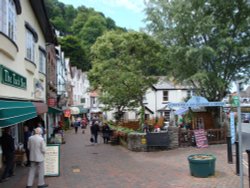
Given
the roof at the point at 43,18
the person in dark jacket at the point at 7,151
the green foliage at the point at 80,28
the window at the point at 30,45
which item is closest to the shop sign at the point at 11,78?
the person in dark jacket at the point at 7,151

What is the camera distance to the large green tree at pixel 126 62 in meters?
26.2

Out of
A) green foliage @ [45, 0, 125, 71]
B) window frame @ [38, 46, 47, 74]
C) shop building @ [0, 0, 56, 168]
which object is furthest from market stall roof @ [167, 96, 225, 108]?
green foliage @ [45, 0, 125, 71]

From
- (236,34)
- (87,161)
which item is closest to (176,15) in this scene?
(236,34)

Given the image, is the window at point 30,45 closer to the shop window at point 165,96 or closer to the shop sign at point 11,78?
the shop sign at point 11,78

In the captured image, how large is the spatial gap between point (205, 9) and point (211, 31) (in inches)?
62.8

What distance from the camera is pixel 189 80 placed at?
896 inches

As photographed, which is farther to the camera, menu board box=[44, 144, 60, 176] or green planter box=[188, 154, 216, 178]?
menu board box=[44, 144, 60, 176]

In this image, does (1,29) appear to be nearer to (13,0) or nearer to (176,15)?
(13,0)

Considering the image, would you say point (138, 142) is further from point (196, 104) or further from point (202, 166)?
point (202, 166)

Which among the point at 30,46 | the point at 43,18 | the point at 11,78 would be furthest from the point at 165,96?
the point at 11,78

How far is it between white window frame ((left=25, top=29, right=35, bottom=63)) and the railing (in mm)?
9188

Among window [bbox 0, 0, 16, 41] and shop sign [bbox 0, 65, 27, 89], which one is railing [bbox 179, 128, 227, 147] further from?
window [bbox 0, 0, 16, 41]

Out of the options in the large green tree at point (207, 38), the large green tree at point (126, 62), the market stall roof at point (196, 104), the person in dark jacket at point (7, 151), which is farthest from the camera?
the large green tree at point (126, 62)

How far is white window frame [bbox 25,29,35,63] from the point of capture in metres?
15.4
